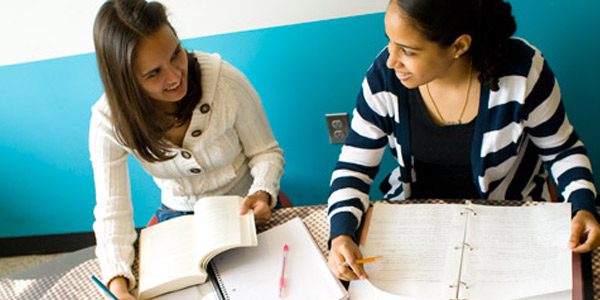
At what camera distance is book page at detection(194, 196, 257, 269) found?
3.62 feet

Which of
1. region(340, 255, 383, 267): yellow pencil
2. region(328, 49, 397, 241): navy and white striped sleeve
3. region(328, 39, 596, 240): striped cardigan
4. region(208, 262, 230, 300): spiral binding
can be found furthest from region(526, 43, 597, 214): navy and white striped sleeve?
region(208, 262, 230, 300): spiral binding

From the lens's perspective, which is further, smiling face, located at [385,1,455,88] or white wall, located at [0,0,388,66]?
white wall, located at [0,0,388,66]

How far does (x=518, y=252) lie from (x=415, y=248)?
0.17 metres

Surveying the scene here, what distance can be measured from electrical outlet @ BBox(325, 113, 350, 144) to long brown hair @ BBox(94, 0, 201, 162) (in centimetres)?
57

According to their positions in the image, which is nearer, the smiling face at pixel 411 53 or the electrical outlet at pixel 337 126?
the smiling face at pixel 411 53

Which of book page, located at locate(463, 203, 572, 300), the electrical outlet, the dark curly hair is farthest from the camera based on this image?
the electrical outlet

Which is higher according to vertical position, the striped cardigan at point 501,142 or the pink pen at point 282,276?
the striped cardigan at point 501,142

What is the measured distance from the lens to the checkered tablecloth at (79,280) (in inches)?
45.8

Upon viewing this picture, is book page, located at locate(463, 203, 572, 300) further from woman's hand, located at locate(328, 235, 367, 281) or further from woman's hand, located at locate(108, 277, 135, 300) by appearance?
woman's hand, located at locate(108, 277, 135, 300)

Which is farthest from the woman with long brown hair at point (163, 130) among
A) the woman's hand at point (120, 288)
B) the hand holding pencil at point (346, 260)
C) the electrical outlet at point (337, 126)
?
the electrical outlet at point (337, 126)

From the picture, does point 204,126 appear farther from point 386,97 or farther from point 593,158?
point 593,158

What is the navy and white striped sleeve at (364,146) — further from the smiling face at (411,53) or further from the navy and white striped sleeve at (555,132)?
the navy and white striped sleeve at (555,132)

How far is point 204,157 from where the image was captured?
4.72ft

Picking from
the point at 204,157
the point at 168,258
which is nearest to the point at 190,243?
the point at 168,258
